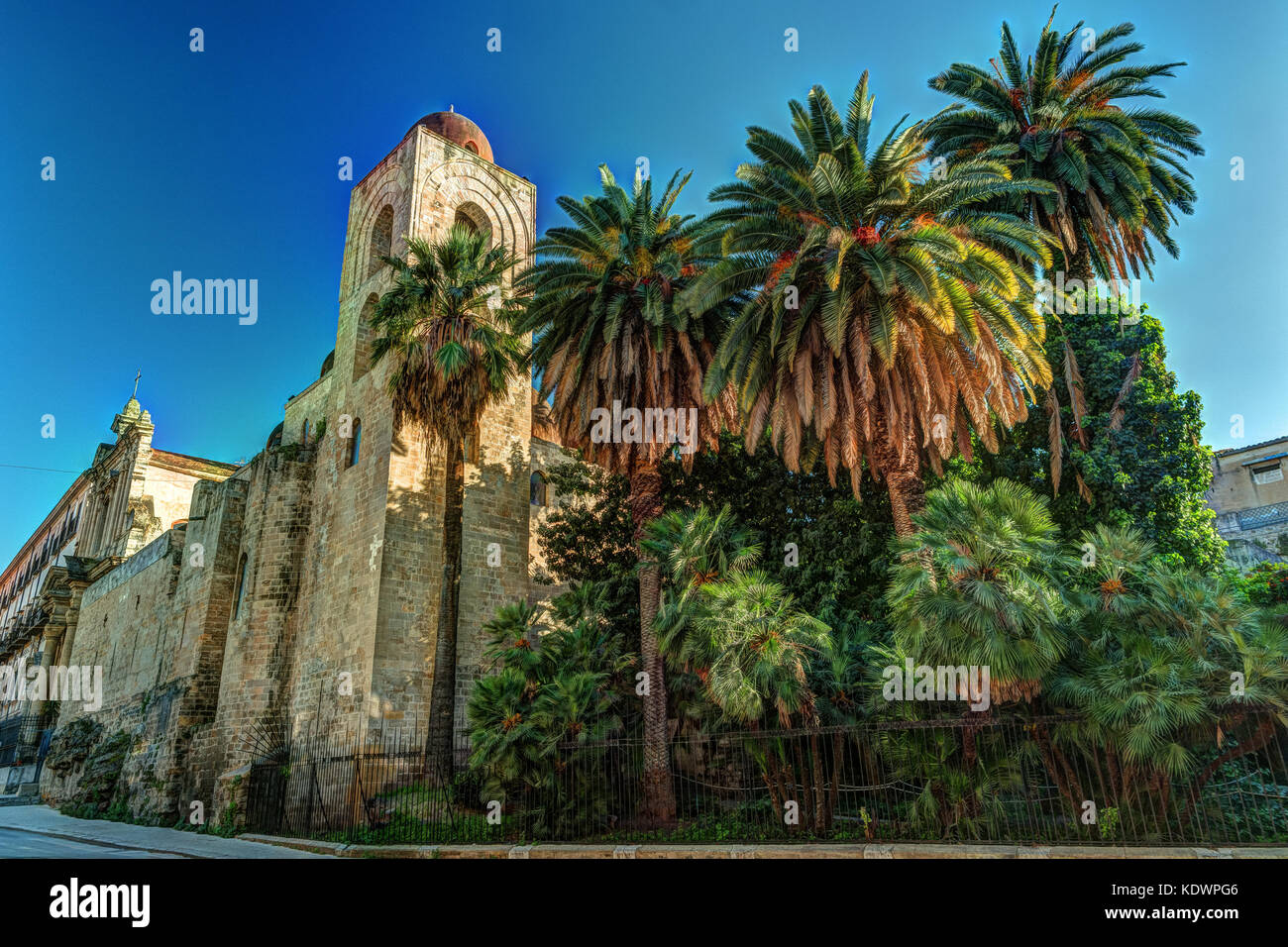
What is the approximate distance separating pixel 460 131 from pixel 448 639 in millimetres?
17661

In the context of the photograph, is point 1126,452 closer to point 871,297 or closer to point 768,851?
point 871,297

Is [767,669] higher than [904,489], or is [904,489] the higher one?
[904,489]

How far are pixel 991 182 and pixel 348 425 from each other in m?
17.5

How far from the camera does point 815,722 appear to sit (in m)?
12.4

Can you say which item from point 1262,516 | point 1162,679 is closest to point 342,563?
point 1162,679

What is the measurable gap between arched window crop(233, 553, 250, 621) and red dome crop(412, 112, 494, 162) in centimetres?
1497

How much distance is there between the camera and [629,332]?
1630cm

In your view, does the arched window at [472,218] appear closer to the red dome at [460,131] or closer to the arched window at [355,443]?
the red dome at [460,131]

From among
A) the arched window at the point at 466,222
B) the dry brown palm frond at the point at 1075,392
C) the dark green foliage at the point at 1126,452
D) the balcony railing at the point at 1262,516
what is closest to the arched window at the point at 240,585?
the arched window at the point at 466,222

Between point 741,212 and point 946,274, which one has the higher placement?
point 741,212

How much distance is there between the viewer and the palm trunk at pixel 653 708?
14.1m
